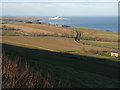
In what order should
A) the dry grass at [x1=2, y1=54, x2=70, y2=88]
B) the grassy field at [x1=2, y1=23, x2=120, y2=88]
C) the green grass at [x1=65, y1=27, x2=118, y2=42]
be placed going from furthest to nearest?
the green grass at [x1=65, y1=27, x2=118, y2=42]
the grassy field at [x1=2, y1=23, x2=120, y2=88]
the dry grass at [x1=2, y1=54, x2=70, y2=88]

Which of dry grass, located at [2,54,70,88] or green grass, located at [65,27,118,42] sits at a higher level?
green grass, located at [65,27,118,42]

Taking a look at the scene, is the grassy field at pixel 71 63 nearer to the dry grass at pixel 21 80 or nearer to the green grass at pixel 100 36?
the dry grass at pixel 21 80

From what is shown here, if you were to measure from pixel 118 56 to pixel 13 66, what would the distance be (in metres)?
17.3

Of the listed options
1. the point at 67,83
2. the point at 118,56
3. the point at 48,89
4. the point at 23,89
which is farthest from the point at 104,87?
the point at 118,56

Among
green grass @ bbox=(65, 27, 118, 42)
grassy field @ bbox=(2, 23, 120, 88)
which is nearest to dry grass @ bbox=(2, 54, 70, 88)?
grassy field @ bbox=(2, 23, 120, 88)

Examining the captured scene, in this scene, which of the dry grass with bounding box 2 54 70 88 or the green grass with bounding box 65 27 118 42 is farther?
the green grass with bounding box 65 27 118 42

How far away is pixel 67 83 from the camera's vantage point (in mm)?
9320

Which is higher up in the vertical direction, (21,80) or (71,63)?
(21,80)

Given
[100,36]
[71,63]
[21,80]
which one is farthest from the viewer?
[100,36]

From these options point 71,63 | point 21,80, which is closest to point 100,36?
point 71,63

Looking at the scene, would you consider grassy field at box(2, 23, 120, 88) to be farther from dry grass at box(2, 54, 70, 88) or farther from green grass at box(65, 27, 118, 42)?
green grass at box(65, 27, 118, 42)

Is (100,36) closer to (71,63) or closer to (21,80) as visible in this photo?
(71,63)

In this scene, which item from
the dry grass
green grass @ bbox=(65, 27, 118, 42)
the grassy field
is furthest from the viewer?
green grass @ bbox=(65, 27, 118, 42)

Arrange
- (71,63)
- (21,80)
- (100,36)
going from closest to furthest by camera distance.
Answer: (21,80), (71,63), (100,36)
